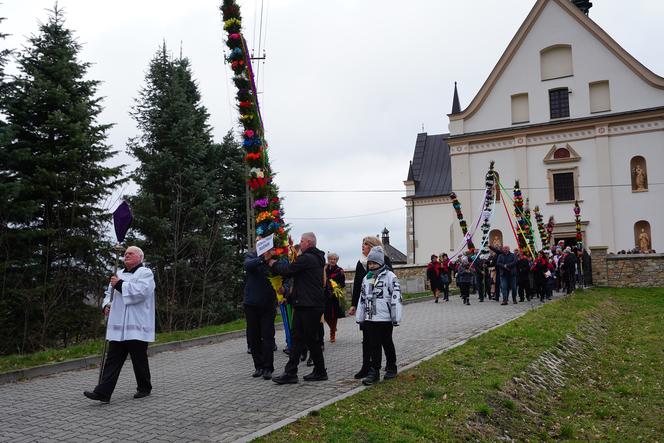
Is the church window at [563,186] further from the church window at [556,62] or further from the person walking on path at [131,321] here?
the person walking on path at [131,321]

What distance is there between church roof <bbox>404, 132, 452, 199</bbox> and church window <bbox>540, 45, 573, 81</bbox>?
505 inches

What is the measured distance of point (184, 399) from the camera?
747 centimetres

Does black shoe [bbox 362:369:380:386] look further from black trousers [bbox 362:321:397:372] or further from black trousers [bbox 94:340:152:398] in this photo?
black trousers [bbox 94:340:152:398]

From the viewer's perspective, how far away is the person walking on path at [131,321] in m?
7.51

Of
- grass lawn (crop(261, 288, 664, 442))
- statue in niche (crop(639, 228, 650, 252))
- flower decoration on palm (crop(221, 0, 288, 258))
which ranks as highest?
flower decoration on palm (crop(221, 0, 288, 258))

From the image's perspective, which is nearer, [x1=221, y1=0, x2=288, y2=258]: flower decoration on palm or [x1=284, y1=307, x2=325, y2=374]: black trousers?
[x1=284, y1=307, x2=325, y2=374]: black trousers

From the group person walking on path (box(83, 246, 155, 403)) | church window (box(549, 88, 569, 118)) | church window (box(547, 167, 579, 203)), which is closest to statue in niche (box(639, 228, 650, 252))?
church window (box(547, 167, 579, 203))

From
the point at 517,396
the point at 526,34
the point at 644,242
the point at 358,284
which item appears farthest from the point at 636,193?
the point at 517,396

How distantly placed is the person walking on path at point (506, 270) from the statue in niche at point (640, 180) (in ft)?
69.4

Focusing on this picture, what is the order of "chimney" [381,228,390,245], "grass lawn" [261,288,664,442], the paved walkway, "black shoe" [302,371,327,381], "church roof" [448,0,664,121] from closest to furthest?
the paved walkway, "grass lawn" [261,288,664,442], "black shoe" [302,371,327,381], "church roof" [448,0,664,121], "chimney" [381,228,390,245]

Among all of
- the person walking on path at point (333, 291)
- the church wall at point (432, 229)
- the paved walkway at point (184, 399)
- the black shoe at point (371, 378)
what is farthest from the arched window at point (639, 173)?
the black shoe at point (371, 378)

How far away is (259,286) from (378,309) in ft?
6.50

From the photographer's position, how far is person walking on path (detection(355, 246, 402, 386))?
7.94 meters

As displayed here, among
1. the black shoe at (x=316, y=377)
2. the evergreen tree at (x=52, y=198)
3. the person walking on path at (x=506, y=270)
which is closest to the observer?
the black shoe at (x=316, y=377)
